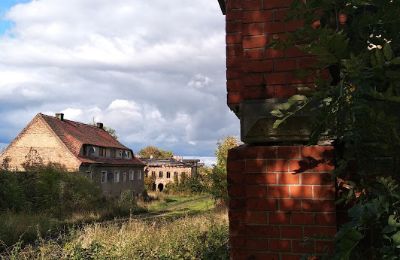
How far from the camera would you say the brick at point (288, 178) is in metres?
2.78

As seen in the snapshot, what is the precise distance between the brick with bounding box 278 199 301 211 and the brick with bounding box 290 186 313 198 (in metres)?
0.04

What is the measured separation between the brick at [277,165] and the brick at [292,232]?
0.39m

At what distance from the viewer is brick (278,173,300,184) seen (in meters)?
2.78

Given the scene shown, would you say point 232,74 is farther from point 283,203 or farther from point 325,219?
point 325,219

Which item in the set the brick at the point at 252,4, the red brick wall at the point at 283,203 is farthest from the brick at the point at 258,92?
the brick at the point at 252,4

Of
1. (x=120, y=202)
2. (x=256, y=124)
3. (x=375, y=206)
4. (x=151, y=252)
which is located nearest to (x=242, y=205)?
(x=256, y=124)

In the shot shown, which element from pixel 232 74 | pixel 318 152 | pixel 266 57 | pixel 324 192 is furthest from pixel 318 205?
pixel 232 74

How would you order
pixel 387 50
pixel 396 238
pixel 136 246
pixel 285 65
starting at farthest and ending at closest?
1. pixel 136 246
2. pixel 285 65
3. pixel 396 238
4. pixel 387 50

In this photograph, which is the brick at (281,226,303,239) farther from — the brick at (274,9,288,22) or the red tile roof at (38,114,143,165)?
the red tile roof at (38,114,143,165)

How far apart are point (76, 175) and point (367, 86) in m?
32.7

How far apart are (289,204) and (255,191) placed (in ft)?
0.79

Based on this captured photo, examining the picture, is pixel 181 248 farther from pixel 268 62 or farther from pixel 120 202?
pixel 120 202

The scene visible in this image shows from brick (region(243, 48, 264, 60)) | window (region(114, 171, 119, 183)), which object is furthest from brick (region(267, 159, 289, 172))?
window (region(114, 171, 119, 183))

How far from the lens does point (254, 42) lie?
3.02 metres
